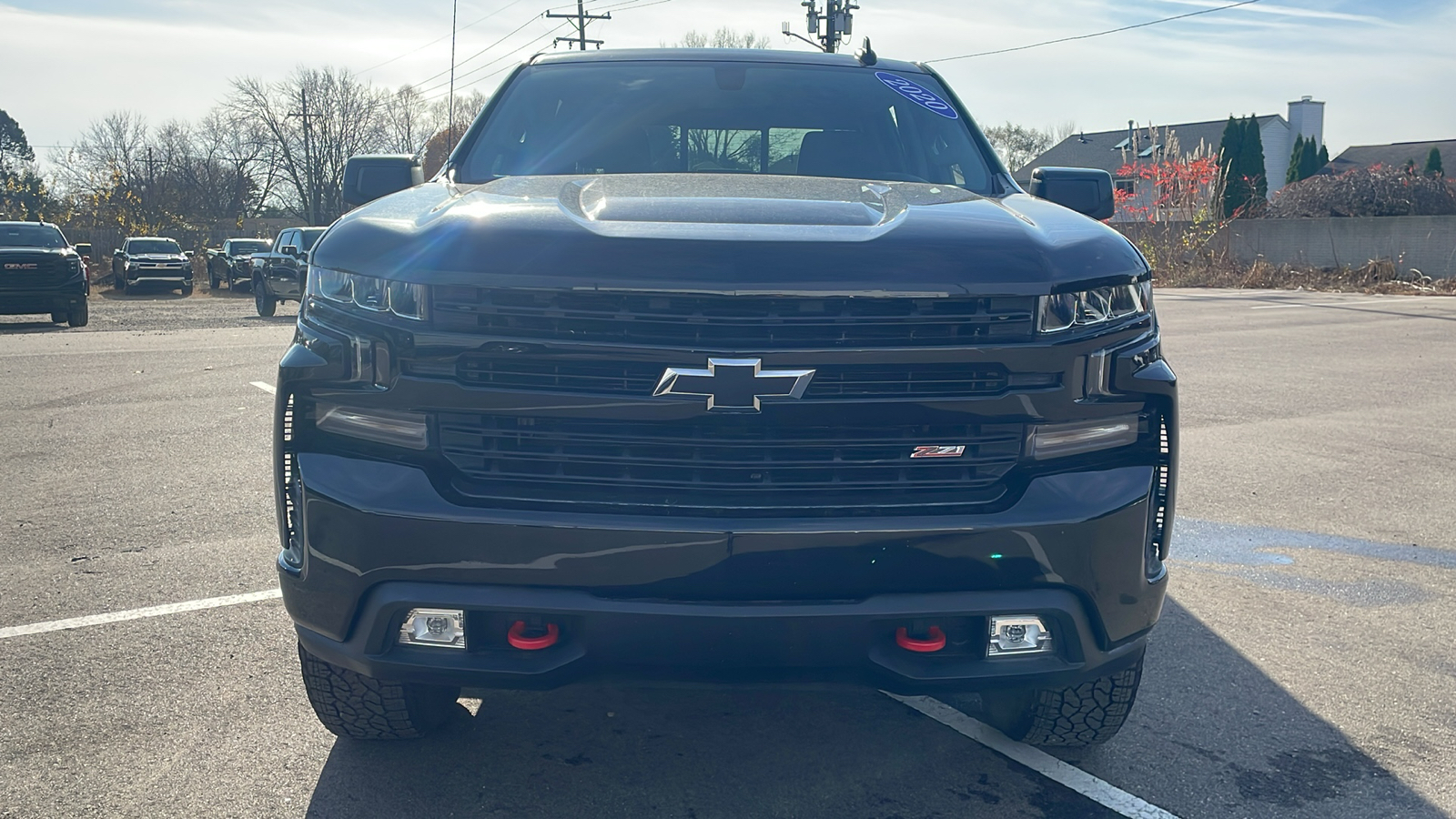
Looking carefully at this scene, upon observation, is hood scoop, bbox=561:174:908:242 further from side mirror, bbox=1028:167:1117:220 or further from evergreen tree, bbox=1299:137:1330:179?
evergreen tree, bbox=1299:137:1330:179

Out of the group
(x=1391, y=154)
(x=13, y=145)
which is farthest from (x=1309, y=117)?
(x=13, y=145)

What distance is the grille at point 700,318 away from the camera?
7.51 ft

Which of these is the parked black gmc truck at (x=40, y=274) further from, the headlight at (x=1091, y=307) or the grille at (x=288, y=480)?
the headlight at (x=1091, y=307)

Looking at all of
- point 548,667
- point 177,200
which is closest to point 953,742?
point 548,667

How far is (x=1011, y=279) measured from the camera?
2.37 m

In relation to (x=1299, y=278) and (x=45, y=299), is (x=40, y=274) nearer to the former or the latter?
(x=45, y=299)

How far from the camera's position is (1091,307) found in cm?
246

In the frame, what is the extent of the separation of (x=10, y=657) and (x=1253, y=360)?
11.0 metres

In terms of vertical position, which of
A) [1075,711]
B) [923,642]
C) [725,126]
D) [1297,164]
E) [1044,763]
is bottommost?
[1044,763]

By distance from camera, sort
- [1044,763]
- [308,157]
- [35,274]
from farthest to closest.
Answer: [308,157] → [35,274] → [1044,763]

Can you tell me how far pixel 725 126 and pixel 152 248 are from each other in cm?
3408

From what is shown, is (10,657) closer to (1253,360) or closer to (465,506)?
(465,506)

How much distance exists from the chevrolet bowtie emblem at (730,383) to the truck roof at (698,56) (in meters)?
2.21

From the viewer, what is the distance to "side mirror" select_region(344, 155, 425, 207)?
378 cm
